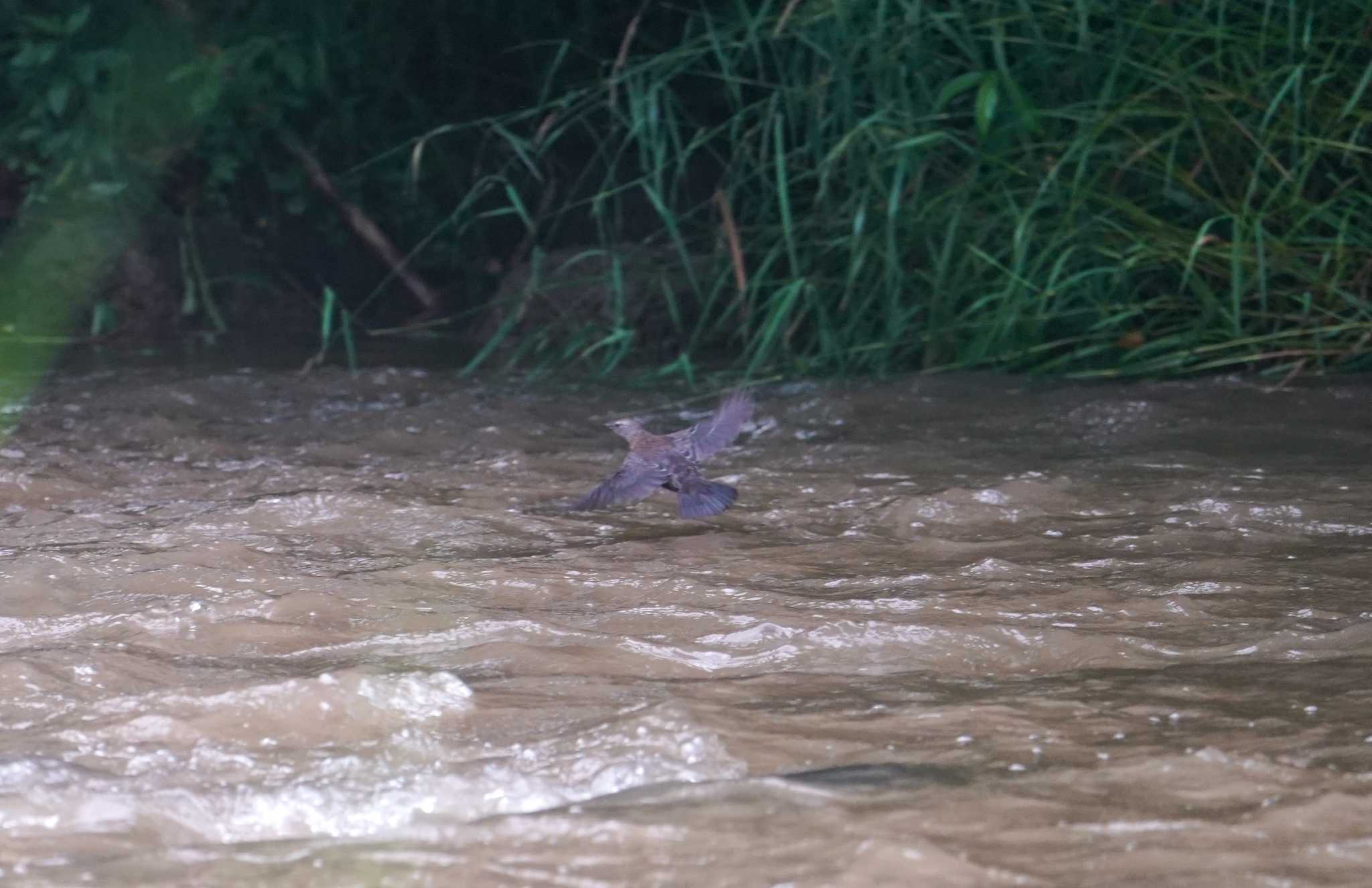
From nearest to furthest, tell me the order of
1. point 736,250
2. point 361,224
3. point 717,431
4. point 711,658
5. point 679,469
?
point 711,658 < point 679,469 < point 717,431 < point 736,250 < point 361,224

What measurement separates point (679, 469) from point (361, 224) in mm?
4067

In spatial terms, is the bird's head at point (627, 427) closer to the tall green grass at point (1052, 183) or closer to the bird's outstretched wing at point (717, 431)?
the bird's outstretched wing at point (717, 431)

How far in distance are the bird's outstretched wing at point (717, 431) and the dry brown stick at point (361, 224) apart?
3.53 m

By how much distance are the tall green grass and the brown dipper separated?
4.70 feet

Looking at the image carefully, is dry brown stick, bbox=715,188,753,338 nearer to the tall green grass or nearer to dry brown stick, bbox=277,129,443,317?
the tall green grass

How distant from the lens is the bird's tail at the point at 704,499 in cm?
312

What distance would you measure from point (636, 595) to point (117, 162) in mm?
4515

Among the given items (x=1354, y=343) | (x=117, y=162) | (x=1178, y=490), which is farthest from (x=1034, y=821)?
(x=117, y=162)

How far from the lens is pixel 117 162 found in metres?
6.33

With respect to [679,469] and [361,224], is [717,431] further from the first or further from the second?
[361,224]

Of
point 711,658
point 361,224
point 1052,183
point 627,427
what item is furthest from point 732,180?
point 711,658

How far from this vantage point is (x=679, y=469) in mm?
3271

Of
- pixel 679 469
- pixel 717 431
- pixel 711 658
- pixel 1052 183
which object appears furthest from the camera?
pixel 1052 183

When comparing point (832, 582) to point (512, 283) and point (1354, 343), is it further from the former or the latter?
point (512, 283)
